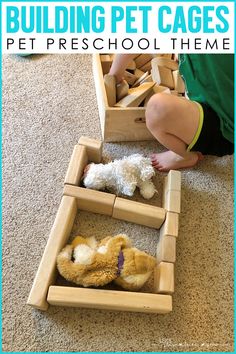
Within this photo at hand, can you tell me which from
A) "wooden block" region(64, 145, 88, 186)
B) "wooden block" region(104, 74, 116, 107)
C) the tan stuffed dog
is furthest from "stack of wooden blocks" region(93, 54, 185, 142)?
the tan stuffed dog

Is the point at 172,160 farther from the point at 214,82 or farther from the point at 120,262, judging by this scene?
the point at 120,262

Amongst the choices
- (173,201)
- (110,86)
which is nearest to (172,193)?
(173,201)

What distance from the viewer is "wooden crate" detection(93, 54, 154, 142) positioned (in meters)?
0.86

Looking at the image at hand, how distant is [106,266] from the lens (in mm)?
704

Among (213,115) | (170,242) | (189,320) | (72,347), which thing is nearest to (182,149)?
(213,115)

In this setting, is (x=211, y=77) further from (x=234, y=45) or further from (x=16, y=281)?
(x=16, y=281)

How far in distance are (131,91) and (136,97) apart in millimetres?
48

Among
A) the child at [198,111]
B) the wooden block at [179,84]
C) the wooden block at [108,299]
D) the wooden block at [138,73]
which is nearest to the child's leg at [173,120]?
the child at [198,111]

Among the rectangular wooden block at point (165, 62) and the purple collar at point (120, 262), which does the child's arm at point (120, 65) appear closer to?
the rectangular wooden block at point (165, 62)

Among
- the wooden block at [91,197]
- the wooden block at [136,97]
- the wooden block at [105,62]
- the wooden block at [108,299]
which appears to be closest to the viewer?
the wooden block at [108,299]

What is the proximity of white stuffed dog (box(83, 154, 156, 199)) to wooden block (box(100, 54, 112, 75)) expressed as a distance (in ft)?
1.01

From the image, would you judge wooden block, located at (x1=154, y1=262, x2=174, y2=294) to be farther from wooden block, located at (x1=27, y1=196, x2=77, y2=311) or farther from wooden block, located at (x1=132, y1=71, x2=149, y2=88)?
wooden block, located at (x1=132, y1=71, x2=149, y2=88)

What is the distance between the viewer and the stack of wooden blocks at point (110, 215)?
2.25 ft

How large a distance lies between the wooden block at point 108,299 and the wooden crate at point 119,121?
1.34 ft
